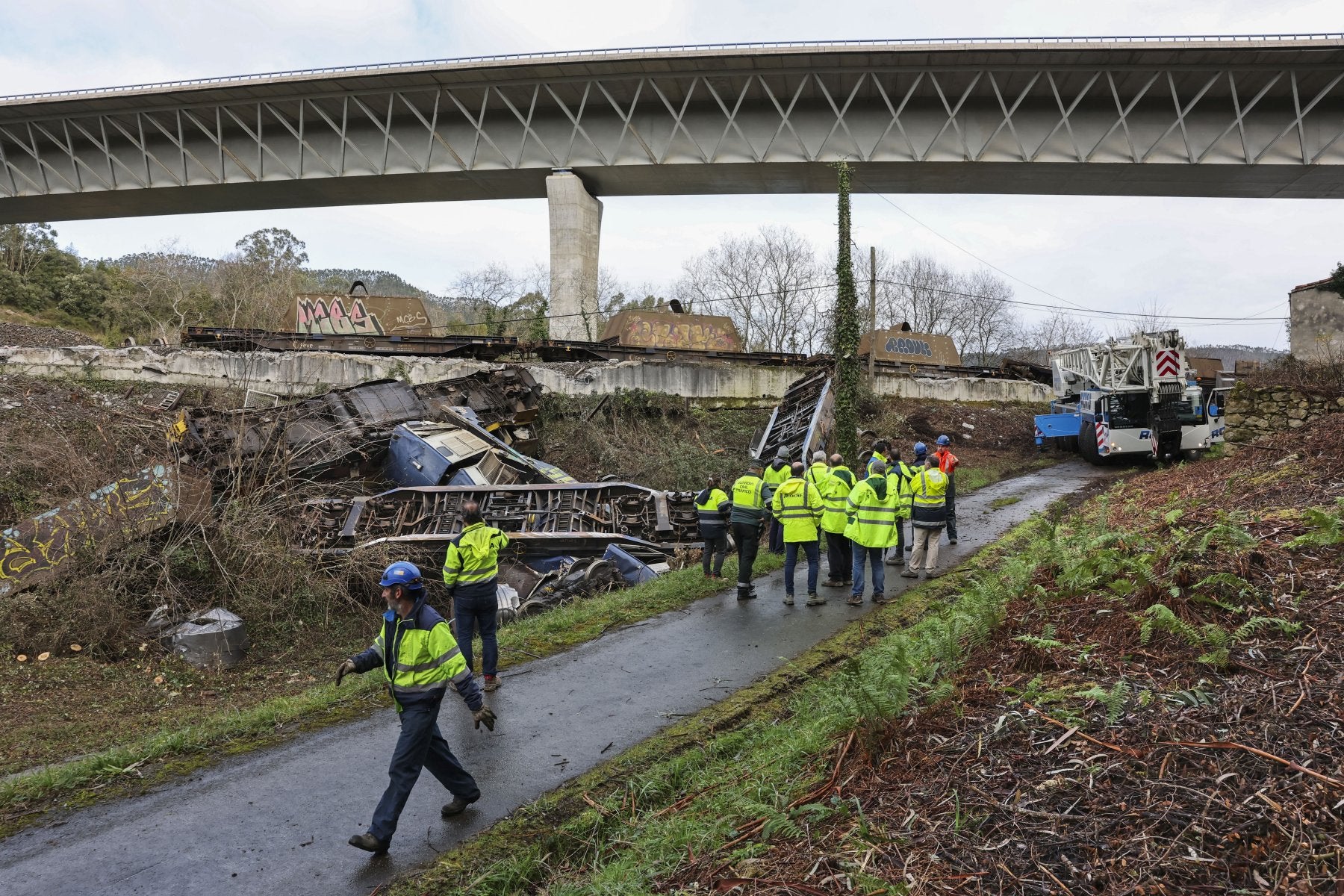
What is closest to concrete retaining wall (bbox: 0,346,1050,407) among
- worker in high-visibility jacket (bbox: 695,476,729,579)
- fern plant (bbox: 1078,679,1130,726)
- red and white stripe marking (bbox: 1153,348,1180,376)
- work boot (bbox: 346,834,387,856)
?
red and white stripe marking (bbox: 1153,348,1180,376)

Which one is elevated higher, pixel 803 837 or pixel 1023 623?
pixel 1023 623

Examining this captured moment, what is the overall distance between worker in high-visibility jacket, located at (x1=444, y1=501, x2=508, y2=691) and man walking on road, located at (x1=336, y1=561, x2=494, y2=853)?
7.35 feet

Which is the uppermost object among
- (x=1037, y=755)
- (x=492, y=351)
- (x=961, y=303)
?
(x=961, y=303)

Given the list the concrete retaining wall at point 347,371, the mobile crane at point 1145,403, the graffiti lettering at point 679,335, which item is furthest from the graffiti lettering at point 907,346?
the mobile crane at point 1145,403

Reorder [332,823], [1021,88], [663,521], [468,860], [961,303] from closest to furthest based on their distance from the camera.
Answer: [468,860] < [332,823] < [663,521] < [1021,88] < [961,303]

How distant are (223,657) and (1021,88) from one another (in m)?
32.7

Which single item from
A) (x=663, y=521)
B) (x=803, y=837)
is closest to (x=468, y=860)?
(x=803, y=837)

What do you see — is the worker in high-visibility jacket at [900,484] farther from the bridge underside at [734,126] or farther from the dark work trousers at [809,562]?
the bridge underside at [734,126]

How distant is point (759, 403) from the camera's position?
1020 inches

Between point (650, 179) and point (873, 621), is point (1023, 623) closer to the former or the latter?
point (873, 621)

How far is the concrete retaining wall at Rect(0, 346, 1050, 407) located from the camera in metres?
24.8

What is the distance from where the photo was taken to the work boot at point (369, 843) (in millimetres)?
4801

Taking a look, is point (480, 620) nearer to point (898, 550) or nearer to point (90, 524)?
point (898, 550)

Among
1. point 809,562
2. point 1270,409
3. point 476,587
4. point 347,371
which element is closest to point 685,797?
point 476,587
